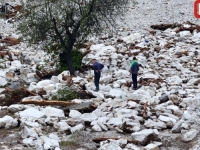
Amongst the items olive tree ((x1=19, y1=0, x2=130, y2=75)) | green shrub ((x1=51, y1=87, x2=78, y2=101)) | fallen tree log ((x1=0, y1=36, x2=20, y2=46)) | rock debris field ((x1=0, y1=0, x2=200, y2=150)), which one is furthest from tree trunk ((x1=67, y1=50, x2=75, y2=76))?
fallen tree log ((x1=0, y1=36, x2=20, y2=46))

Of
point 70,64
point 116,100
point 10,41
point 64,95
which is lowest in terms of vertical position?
point 116,100

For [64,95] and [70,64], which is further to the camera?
[70,64]

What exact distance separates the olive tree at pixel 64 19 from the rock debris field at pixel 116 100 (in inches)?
48.6

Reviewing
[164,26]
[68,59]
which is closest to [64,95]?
[68,59]

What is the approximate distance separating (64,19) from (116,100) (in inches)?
222

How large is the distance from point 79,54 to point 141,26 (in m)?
8.81

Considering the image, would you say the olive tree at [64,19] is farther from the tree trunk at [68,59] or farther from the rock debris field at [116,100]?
the rock debris field at [116,100]

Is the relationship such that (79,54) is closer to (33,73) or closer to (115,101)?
(33,73)

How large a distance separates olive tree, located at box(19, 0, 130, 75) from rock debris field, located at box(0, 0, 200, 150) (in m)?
1.23

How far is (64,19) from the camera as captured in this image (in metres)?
15.5

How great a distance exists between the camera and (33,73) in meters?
16.0

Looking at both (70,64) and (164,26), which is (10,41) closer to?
(70,64)

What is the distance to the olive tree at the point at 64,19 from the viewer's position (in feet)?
50.0

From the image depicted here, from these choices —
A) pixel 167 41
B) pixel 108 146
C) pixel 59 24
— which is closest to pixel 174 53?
pixel 167 41
